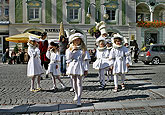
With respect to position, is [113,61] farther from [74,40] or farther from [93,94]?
[74,40]

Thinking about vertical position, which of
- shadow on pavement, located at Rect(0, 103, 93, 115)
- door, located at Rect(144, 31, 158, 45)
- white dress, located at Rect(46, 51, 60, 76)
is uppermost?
door, located at Rect(144, 31, 158, 45)

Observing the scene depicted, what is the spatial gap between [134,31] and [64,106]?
25111 millimetres

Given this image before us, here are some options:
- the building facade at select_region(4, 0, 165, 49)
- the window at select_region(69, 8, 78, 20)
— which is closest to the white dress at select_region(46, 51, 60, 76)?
the building facade at select_region(4, 0, 165, 49)

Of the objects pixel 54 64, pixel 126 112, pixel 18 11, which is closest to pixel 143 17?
pixel 18 11

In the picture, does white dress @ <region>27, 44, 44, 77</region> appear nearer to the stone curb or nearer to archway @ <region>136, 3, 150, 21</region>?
the stone curb

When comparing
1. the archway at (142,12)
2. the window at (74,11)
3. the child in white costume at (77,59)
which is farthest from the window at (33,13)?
the child in white costume at (77,59)

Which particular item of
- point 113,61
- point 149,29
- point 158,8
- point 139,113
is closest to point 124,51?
point 113,61

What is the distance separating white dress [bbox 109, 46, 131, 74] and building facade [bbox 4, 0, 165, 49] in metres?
18.3

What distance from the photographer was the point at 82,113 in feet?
14.9

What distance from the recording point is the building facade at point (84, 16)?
26078mm

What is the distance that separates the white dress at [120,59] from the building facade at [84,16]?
18.3 m

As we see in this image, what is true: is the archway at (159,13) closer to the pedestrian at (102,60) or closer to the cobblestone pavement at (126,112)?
the pedestrian at (102,60)

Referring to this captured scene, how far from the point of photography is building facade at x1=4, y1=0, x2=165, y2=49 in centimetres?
2608

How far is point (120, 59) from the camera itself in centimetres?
693
